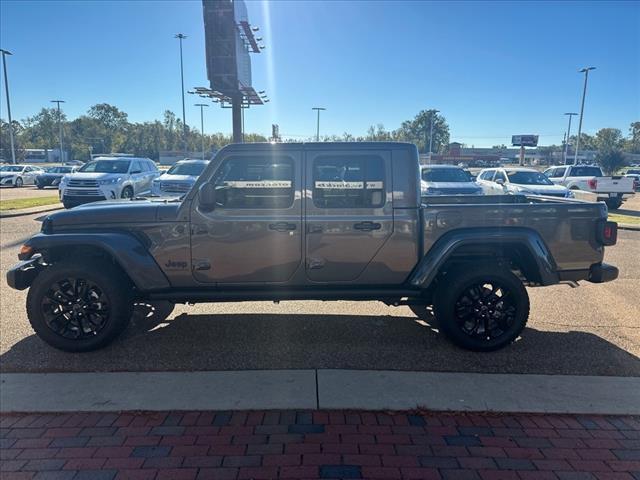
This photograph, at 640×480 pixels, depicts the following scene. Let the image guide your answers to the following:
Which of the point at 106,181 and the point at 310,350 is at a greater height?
the point at 106,181

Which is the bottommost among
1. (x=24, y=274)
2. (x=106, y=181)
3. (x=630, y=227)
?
(x=630, y=227)

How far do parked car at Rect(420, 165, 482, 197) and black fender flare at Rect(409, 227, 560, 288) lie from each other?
8852mm

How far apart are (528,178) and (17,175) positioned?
33.2 meters

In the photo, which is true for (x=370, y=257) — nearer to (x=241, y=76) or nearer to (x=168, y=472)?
(x=168, y=472)

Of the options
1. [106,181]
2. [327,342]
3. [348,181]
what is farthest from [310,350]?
[106,181]

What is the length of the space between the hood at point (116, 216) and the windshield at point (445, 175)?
11292 millimetres

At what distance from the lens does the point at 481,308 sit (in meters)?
4.13

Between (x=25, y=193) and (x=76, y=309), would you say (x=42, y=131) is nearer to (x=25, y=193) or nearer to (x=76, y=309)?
(x=25, y=193)

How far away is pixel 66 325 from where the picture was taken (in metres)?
4.03

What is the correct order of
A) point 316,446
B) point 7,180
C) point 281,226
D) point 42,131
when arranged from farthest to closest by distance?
point 42,131, point 7,180, point 281,226, point 316,446

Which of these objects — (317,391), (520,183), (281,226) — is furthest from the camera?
(520,183)

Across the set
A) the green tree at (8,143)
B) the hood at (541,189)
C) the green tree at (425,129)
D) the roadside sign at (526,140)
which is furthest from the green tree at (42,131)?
the hood at (541,189)

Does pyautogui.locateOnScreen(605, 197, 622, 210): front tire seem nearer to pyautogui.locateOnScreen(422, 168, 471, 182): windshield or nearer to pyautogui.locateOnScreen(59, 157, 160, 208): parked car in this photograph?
pyautogui.locateOnScreen(422, 168, 471, 182): windshield

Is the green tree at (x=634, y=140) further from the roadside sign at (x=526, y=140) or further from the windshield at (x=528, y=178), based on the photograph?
the windshield at (x=528, y=178)
